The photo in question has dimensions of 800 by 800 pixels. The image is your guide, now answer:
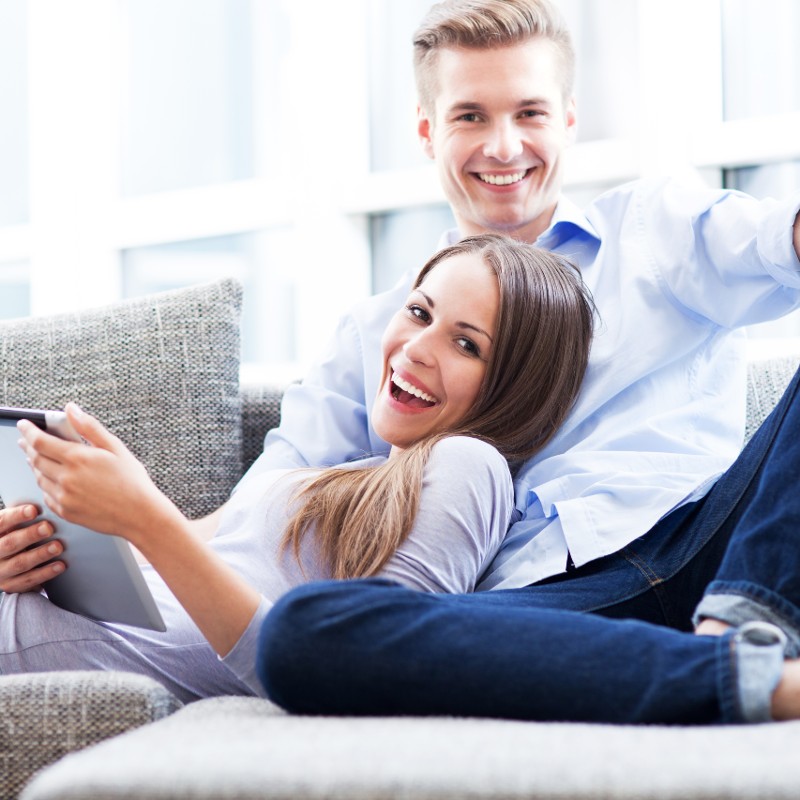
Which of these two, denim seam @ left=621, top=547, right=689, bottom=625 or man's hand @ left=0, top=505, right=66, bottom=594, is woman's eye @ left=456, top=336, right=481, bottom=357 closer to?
denim seam @ left=621, top=547, right=689, bottom=625

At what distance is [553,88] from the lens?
1646mm

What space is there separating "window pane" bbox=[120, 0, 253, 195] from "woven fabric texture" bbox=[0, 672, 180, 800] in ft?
6.54

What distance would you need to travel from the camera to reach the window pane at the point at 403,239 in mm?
2396

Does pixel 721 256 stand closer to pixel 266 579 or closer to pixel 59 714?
pixel 266 579

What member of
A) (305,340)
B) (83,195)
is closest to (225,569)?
(305,340)

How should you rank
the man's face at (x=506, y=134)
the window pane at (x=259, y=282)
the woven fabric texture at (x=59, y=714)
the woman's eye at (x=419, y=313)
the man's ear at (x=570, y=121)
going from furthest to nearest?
the window pane at (x=259, y=282) → the man's ear at (x=570, y=121) → the man's face at (x=506, y=134) → the woman's eye at (x=419, y=313) → the woven fabric texture at (x=59, y=714)

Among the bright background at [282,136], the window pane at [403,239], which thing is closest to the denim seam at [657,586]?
the bright background at [282,136]

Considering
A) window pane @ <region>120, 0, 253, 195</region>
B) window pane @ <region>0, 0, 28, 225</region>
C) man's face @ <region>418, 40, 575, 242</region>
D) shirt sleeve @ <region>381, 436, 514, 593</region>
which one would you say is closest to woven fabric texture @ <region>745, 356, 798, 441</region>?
man's face @ <region>418, 40, 575, 242</region>

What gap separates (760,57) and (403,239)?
0.88m

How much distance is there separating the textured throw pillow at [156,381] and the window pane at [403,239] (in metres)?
0.90

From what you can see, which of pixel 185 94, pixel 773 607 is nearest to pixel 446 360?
pixel 773 607

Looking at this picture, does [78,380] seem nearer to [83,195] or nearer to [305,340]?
[305,340]

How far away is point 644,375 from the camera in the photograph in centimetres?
136

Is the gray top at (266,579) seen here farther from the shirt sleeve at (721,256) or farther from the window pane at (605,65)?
the window pane at (605,65)
